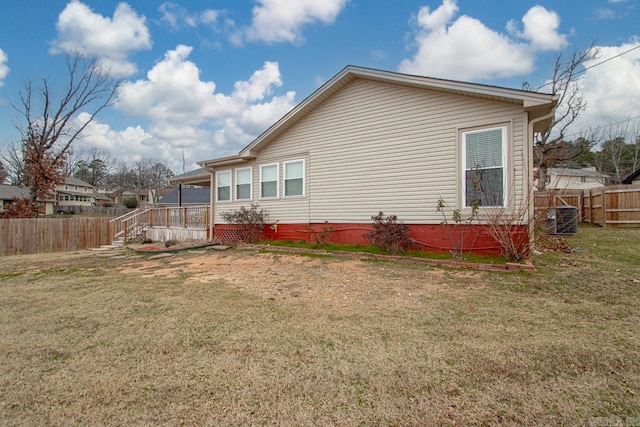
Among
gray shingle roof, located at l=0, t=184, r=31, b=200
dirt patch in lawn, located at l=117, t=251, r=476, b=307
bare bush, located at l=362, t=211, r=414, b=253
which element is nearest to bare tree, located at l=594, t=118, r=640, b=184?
bare bush, located at l=362, t=211, r=414, b=253

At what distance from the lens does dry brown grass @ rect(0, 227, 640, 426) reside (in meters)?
2.08

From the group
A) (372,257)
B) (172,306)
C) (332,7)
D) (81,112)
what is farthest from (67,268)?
(81,112)

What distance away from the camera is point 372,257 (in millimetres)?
7594

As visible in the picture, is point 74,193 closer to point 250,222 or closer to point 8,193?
point 8,193

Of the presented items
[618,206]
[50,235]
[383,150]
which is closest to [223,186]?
[383,150]

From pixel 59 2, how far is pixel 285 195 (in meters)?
12.2

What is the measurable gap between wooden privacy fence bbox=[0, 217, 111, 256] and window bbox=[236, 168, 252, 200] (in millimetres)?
7838

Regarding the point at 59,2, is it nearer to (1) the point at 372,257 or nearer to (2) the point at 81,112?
(2) the point at 81,112

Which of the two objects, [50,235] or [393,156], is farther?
A: [50,235]

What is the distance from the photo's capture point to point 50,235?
13.6 m

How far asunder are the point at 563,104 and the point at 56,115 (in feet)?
111

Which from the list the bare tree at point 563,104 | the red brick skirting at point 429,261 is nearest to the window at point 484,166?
the red brick skirting at point 429,261

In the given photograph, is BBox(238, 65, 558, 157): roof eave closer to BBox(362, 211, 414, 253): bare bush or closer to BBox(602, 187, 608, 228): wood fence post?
BBox(362, 211, 414, 253): bare bush

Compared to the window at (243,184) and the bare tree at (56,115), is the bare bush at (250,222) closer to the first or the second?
the window at (243,184)
